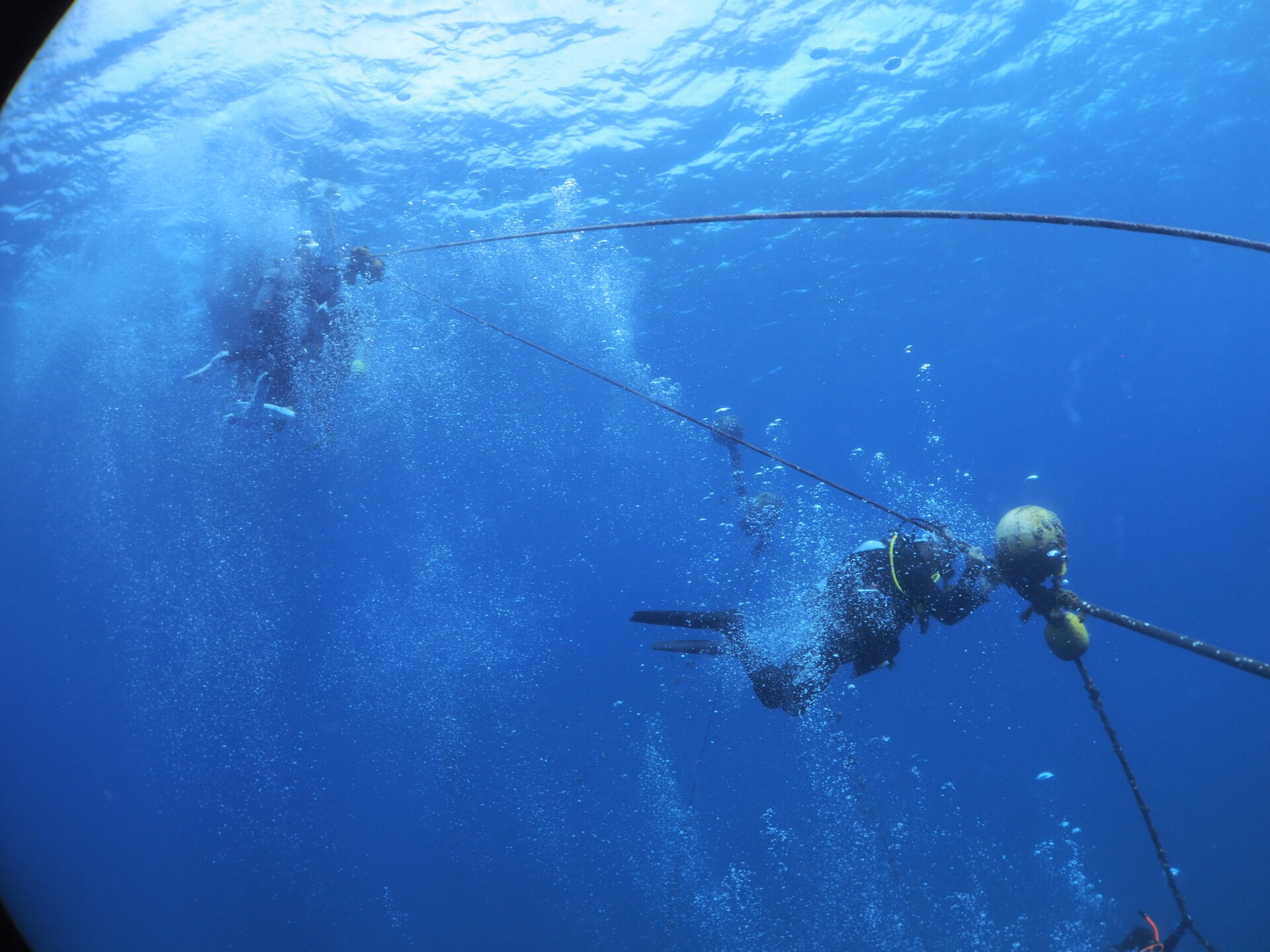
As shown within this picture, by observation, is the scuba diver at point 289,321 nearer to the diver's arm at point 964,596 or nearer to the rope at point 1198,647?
the diver's arm at point 964,596

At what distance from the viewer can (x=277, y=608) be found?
5194cm

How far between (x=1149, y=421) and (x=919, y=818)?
1369 inches

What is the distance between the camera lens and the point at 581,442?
34.8 metres

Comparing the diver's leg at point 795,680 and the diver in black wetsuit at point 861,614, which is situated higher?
the diver in black wetsuit at point 861,614

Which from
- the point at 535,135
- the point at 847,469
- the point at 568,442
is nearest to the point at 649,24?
the point at 535,135

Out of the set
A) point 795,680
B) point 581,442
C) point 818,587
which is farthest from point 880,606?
point 581,442

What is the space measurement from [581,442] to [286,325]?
24.3 meters

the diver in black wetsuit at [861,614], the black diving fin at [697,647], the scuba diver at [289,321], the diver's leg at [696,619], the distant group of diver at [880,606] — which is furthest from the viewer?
the scuba diver at [289,321]

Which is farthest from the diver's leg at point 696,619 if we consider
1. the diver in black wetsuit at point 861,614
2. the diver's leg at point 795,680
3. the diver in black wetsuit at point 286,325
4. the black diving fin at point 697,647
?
the diver in black wetsuit at point 286,325

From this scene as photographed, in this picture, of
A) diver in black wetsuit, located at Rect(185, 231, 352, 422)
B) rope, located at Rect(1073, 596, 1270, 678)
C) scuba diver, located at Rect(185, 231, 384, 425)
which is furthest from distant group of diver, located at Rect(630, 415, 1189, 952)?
diver in black wetsuit, located at Rect(185, 231, 352, 422)

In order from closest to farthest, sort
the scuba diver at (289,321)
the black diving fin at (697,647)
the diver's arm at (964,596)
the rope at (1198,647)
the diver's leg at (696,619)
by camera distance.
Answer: the rope at (1198,647) < the diver's arm at (964,596) < the diver's leg at (696,619) < the black diving fin at (697,647) < the scuba diver at (289,321)

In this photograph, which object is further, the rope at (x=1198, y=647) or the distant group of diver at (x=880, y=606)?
the distant group of diver at (x=880, y=606)

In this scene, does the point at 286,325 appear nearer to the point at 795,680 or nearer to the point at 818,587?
the point at 818,587

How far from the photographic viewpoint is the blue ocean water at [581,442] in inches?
480
